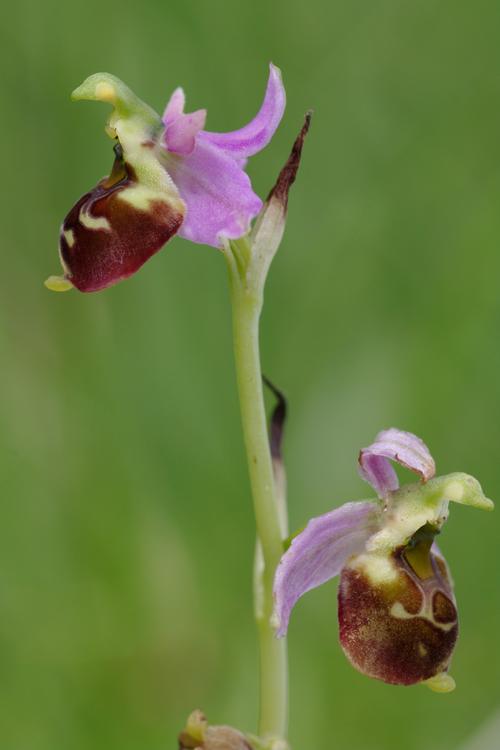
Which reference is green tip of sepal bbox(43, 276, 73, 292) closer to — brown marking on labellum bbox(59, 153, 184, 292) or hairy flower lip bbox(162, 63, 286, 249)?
brown marking on labellum bbox(59, 153, 184, 292)

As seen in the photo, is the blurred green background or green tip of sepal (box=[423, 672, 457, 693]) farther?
the blurred green background

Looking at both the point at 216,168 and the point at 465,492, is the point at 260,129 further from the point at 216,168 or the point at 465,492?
the point at 465,492

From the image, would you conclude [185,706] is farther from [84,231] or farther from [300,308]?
[84,231]

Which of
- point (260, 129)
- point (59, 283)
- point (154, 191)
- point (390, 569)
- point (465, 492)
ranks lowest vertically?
point (390, 569)

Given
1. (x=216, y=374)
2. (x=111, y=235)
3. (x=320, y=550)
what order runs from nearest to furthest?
(x=111, y=235) < (x=320, y=550) < (x=216, y=374)

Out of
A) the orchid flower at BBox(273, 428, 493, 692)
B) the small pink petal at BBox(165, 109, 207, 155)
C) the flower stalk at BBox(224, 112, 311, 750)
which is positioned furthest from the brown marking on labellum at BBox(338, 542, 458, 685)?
the small pink petal at BBox(165, 109, 207, 155)

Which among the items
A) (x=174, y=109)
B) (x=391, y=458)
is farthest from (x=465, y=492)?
(x=174, y=109)
